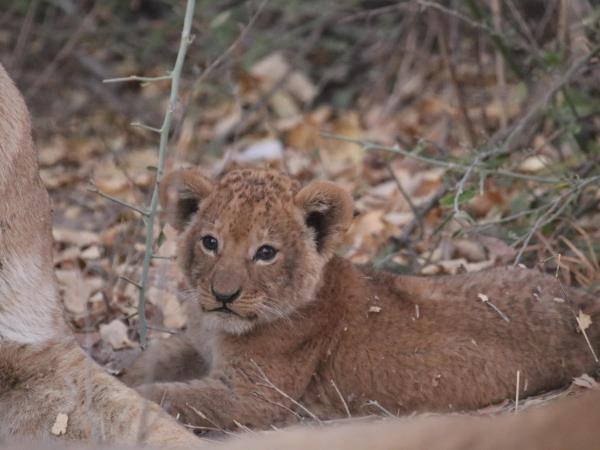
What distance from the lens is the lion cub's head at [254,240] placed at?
4715 millimetres

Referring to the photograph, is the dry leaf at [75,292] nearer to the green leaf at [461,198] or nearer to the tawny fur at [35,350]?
the tawny fur at [35,350]

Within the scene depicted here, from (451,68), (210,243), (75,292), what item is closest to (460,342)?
(210,243)

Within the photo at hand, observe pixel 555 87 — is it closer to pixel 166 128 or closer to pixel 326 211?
pixel 326 211

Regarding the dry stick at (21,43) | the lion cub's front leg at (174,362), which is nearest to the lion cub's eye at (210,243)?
the lion cub's front leg at (174,362)

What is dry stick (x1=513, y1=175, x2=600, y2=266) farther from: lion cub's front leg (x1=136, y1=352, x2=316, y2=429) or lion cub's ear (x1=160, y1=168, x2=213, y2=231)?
lion cub's ear (x1=160, y1=168, x2=213, y2=231)

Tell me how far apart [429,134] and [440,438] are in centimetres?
643

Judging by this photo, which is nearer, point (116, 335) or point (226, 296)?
point (226, 296)

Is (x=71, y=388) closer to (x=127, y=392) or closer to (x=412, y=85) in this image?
(x=127, y=392)

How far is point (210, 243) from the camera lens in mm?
4852

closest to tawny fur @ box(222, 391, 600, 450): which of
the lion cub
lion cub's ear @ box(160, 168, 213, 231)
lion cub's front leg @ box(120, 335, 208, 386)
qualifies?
the lion cub

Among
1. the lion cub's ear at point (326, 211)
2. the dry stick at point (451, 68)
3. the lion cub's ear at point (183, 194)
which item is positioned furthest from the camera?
the dry stick at point (451, 68)

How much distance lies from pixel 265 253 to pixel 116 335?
1.28m

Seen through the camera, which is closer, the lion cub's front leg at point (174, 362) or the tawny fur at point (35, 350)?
the tawny fur at point (35, 350)

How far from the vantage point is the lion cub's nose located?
15.2ft
